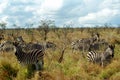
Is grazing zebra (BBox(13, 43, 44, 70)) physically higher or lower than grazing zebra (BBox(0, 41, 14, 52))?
higher

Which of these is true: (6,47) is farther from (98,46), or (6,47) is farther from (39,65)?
(39,65)

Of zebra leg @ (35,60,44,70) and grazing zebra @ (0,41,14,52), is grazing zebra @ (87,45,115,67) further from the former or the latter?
grazing zebra @ (0,41,14,52)

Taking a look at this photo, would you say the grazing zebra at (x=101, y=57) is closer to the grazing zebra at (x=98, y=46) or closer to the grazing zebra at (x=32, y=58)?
the grazing zebra at (x=32, y=58)

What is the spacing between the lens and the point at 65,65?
704 inches

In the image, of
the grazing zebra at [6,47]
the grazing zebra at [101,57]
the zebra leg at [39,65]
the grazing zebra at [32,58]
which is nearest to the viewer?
the zebra leg at [39,65]

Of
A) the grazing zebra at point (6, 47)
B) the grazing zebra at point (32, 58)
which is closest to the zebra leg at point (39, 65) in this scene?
the grazing zebra at point (32, 58)

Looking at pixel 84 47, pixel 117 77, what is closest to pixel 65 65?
pixel 117 77

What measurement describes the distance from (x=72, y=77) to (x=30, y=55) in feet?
13.3

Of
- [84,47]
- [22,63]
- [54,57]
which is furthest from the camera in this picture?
[84,47]

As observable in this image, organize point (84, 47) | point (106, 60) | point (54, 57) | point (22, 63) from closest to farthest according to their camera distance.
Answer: point (22, 63)
point (106, 60)
point (54, 57)
point (84, 47)

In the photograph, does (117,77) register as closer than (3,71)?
Yes

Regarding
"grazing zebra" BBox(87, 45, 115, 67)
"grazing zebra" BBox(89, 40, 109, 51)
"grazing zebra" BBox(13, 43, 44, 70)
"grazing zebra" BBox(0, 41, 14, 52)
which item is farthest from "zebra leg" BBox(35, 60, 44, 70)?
"grazing zebra" BBox(89, 40, 109, 51)

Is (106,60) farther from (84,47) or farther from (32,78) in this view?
(84,47)

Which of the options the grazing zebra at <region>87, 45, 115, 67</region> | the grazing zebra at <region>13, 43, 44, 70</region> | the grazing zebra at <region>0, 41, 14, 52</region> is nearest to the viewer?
the grazing zebra at <region>13, 43, 44, 70</region>
